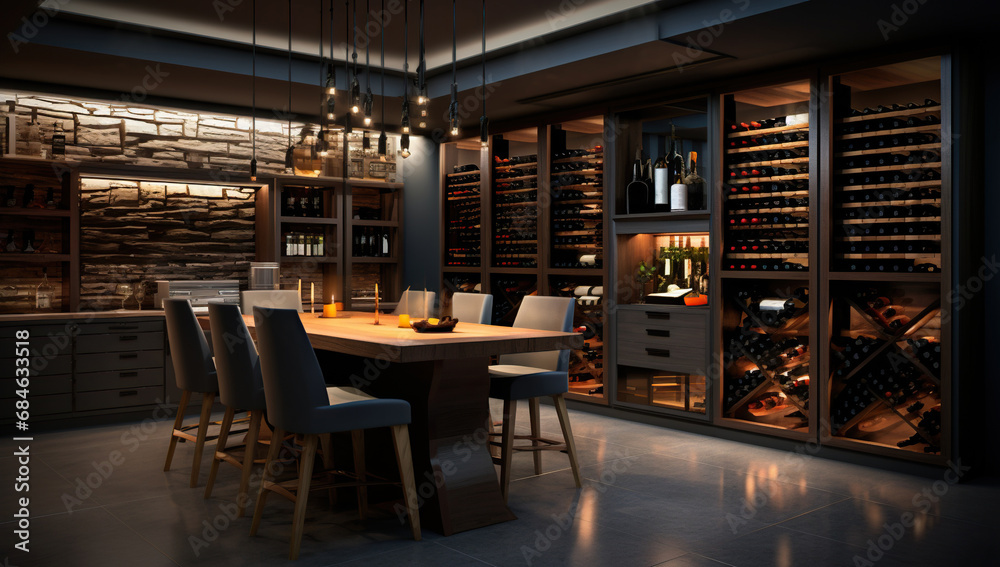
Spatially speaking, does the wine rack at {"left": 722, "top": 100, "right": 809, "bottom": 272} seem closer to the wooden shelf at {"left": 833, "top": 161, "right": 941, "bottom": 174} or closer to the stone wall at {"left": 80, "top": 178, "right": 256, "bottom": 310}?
the wooden shelf at {"left": 833, "top": 161, "right": 941, "bottom": 174}

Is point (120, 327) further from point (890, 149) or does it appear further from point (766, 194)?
point (890, 149)

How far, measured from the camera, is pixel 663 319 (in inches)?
220

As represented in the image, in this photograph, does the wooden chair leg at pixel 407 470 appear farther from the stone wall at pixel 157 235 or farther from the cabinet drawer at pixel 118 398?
the stone wall at pixel 157 235

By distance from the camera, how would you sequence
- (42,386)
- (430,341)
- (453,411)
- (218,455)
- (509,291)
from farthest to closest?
(509,291) → (42,386) → (218,455) → (453,411) → (430,341)

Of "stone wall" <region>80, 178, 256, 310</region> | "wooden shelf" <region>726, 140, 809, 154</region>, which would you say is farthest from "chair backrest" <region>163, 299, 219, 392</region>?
"wooden shelf" <region>726, 140, 809, 154</region>

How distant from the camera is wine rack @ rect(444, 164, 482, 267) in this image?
716 cm

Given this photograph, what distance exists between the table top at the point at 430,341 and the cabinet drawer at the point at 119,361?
246 cm

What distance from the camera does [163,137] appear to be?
21.2ft

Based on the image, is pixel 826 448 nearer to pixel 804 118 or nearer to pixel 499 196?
pixel 804 118

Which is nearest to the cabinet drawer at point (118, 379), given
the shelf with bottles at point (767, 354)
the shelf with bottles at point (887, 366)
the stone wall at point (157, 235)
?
the stone wall at point (157, 235)

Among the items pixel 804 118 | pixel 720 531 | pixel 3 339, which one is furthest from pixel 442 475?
pixel 3 339

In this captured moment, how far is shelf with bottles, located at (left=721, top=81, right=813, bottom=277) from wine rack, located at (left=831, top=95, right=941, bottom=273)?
215mm

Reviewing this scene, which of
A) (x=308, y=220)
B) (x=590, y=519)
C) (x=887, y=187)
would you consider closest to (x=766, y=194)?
(x=887, y=187)

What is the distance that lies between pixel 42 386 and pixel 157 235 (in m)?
1.62
